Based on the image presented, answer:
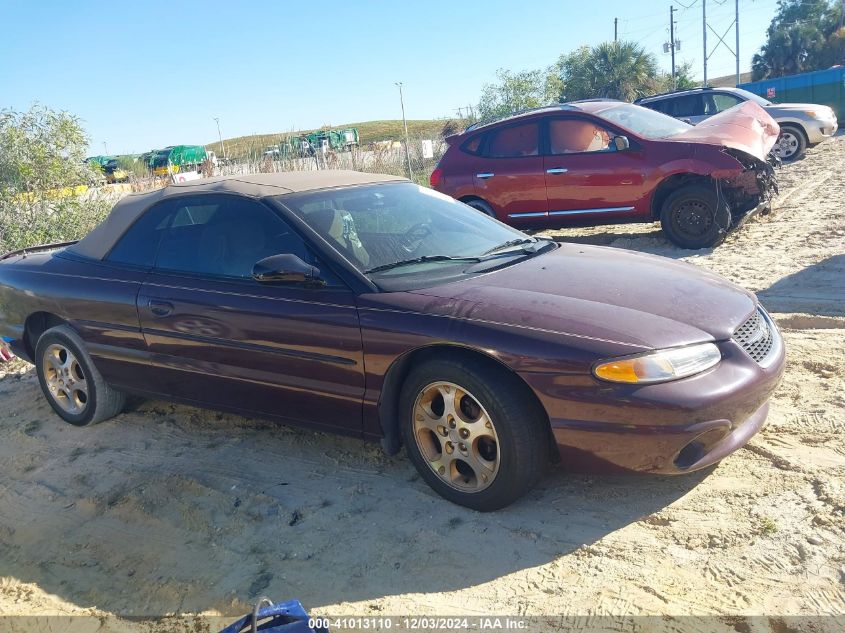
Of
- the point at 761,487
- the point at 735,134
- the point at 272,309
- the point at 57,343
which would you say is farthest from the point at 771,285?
the point at 57,343

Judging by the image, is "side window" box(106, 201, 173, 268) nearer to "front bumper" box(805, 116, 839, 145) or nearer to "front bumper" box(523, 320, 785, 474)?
"front bumper" box(523, 320, 785, 474)

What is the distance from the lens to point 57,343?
16.1 ft

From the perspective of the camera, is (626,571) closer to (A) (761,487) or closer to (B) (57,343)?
(A) (761,487)

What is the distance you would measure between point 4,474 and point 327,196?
263 cm

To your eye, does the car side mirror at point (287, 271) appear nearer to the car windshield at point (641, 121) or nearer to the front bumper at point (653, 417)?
the front bumper at point (653, 417)

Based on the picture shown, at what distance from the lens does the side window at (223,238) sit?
3.98 m

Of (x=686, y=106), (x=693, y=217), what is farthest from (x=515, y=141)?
(x=686, y=106)

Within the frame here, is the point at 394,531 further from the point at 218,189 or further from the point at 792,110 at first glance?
the point at 792,110

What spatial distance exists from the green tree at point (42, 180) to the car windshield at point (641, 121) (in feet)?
21.7

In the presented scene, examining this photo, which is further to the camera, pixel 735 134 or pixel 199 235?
pixel 735 134

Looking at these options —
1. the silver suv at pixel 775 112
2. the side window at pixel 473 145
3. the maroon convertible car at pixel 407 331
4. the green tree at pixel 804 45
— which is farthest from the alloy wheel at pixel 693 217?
the green tree at pixel 804 45

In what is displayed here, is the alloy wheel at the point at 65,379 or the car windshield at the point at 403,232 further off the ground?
the car windshield at the point at 403,232

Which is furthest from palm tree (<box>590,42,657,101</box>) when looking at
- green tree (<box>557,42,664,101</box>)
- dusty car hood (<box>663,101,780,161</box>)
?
dusty car hood (<box>663,101,780,161</box>)

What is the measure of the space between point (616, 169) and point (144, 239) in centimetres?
Result: 581
